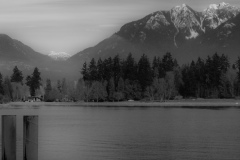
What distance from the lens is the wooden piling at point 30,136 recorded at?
78.2 feet

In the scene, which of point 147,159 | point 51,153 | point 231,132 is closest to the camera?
point 147,159

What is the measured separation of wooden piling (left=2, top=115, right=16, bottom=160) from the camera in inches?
947

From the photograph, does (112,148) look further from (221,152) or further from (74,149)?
(221,152)

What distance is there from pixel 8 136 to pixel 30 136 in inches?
37.5

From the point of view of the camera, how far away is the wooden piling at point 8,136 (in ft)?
78.9

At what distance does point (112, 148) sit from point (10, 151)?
23197mm

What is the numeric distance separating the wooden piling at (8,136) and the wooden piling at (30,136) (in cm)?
52

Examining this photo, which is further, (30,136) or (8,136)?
(8,136)

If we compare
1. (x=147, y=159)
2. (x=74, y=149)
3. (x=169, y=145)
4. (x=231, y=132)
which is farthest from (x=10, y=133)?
(x=231, y=132)

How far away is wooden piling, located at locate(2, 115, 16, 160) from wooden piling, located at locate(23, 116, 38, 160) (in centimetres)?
52

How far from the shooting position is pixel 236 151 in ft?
149

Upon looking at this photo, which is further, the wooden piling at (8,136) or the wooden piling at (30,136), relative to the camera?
the wooden piling at (8,136)

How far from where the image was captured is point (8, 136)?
2448 centimetres

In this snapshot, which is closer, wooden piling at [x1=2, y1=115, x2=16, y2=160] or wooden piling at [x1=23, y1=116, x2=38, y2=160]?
wooden piling at [x1=23, y1=116, x2=38, y2=160]
